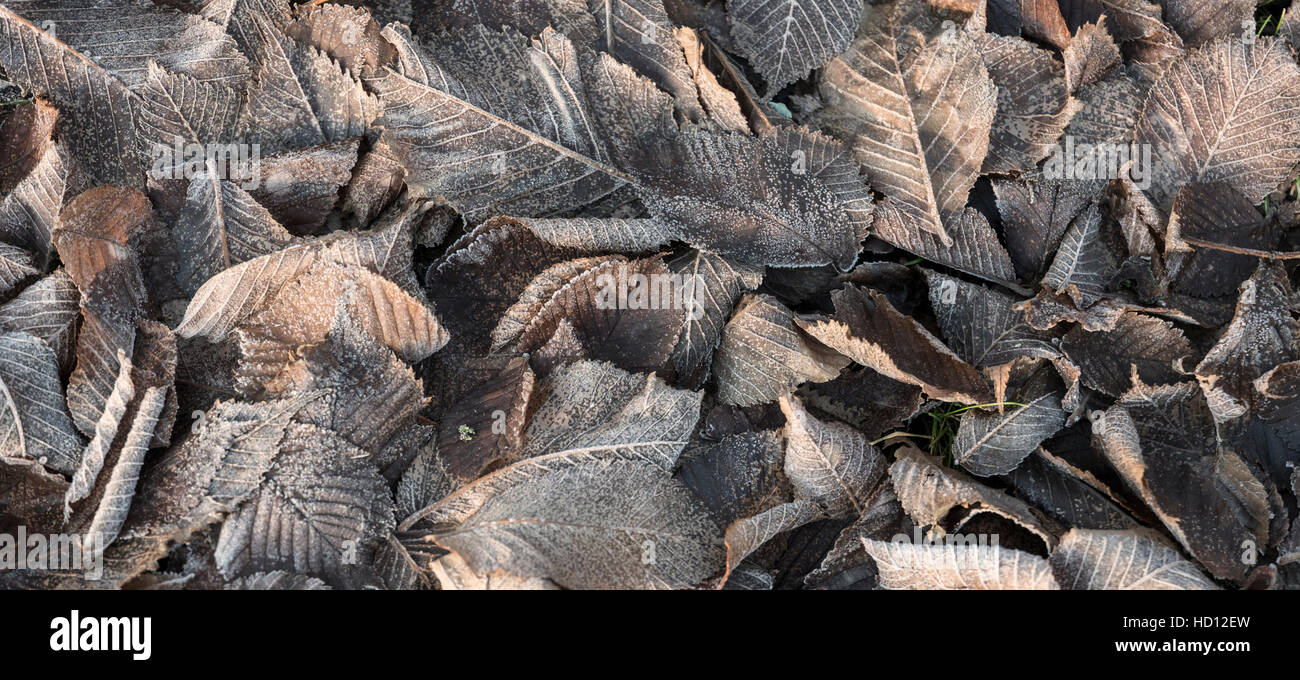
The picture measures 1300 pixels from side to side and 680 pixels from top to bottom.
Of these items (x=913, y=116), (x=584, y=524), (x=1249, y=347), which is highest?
(x=913, y=116)

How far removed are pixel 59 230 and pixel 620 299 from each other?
1.34 metres

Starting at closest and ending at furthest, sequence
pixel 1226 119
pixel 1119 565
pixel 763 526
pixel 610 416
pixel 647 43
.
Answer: pixel 1119 565 → pixel 763 526 → pixel 610 416 → pixel 1226 119 → pixel 647 43

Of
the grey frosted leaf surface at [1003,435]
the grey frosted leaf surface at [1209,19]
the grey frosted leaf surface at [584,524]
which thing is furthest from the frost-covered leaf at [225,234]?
the grey frosted leaf surface at [1209,19]

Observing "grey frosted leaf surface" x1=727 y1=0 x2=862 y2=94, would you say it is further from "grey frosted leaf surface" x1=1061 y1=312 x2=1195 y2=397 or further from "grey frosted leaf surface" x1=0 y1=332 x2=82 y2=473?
"grey frosted leaf surface" x1=0 y1=332 x2=82 y2=473

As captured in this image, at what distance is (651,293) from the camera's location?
2258 millimetres

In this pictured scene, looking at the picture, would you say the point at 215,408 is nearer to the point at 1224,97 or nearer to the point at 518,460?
the point at 518,460

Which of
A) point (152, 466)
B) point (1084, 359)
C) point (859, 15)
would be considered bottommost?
point (152, 466)

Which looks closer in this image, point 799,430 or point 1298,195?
point 799,430

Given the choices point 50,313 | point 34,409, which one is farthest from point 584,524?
point 50,313

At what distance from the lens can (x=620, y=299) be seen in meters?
2.24

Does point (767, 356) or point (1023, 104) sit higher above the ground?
point (1023, 104)

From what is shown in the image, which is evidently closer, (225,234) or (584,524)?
(584,524)

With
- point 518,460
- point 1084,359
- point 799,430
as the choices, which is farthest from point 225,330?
point 1084,359

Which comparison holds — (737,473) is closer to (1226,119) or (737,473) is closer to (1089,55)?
(1089,55)
